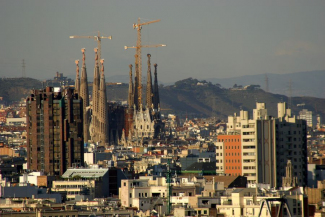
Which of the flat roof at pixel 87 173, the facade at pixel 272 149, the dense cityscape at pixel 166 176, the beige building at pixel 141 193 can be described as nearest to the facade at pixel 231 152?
the dense cityscape at pixel 166 176

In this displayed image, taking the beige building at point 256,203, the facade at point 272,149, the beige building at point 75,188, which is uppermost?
the facade at point 272,149

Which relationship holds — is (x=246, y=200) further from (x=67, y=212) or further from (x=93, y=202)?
(x=93, y=202)

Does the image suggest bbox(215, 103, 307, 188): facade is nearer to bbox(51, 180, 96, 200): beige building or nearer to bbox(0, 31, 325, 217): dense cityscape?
bbox(0, 31, 325, 217): dense cityscape

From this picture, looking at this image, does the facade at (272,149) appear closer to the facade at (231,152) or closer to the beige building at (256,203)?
the facade at (231,152)

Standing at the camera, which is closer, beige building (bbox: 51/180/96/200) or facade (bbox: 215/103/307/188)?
beige building (bbox: 51/180/96/200)

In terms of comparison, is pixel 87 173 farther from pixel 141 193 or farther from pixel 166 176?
pixel 141 193

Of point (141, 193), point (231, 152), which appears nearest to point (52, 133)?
point (231, 152)

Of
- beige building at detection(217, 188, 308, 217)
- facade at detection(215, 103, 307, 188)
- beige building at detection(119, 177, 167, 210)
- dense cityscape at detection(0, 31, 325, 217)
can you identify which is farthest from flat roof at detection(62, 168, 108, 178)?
beige building at detection(217, 188, 308, 217)

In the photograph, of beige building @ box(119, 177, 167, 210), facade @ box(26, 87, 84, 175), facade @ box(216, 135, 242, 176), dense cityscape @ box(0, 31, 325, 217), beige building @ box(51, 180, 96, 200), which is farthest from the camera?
facade @ box(26, 87, 84, 175)
